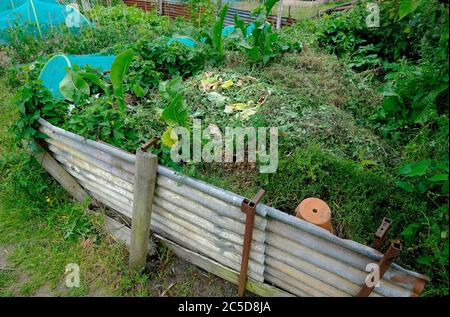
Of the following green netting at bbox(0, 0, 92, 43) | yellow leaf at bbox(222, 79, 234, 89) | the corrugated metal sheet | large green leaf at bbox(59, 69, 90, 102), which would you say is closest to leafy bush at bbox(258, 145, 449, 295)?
the corrugated metal sheet

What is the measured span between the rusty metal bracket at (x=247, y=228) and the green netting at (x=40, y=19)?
5522 millimetres

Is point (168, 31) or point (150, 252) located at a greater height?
point (168, 31)

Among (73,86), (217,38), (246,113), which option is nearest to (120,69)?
(73,86)

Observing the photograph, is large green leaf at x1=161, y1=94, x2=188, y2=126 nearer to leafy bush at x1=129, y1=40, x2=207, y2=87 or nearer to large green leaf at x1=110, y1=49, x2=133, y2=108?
large green leaf at x1=110, y1=49, x2=133, y2=108

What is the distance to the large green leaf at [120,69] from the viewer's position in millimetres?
3016

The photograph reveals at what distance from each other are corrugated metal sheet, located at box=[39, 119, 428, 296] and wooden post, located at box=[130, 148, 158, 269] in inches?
3.8

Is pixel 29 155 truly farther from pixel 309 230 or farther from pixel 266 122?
pixel 309 230

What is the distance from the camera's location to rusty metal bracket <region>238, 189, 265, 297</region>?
1.99 metres

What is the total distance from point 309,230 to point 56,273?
209cm

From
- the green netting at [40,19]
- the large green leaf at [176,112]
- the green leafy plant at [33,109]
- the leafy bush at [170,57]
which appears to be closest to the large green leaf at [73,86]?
the green leafy plant at [33,109]

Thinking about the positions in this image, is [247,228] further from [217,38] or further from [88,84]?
[217,38]

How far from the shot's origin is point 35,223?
10.6 ft

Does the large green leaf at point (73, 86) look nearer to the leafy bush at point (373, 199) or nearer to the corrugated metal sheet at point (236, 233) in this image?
the corrugated metal sheet at point (236, 233)
